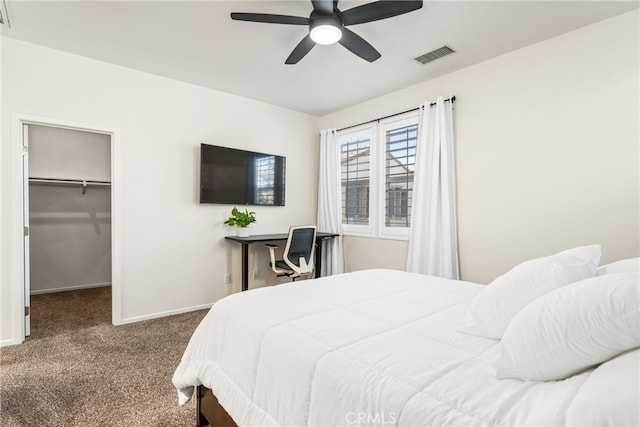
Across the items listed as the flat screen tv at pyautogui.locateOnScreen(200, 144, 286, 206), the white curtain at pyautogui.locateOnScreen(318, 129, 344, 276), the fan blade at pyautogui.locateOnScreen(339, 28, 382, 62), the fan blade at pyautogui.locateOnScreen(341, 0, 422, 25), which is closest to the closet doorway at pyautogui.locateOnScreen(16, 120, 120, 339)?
the flat screen tv at pyautogui.locateOnScreen(200, 144, 286, 206)

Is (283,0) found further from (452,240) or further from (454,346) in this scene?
(452,240)

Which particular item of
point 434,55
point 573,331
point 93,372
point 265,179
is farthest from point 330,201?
point 573,331

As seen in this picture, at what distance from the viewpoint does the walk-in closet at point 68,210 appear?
4148mm

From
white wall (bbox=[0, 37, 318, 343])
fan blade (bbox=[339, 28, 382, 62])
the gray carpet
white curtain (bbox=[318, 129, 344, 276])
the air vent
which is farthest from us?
white curtain (bbox=[318, 129, 344, 276])

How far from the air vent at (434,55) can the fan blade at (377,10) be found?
109 centimetres

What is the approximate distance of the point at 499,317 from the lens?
3.61ft

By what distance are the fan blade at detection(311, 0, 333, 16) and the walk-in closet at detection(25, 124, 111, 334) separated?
341 centimetres

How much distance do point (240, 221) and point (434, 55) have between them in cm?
271

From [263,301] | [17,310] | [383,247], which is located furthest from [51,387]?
[383,247]

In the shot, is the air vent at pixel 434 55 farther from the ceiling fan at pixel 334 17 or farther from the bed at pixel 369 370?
the bed at pixel 369 370

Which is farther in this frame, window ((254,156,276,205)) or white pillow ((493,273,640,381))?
window ((254,156,276,205))

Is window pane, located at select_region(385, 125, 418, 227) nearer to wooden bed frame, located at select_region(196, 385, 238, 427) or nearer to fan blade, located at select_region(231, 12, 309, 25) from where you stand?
fan blade, located at select_region(231, 12, 309, 25)

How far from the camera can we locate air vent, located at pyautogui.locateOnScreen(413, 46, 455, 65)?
281cm

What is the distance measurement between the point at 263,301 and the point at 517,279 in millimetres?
1076
